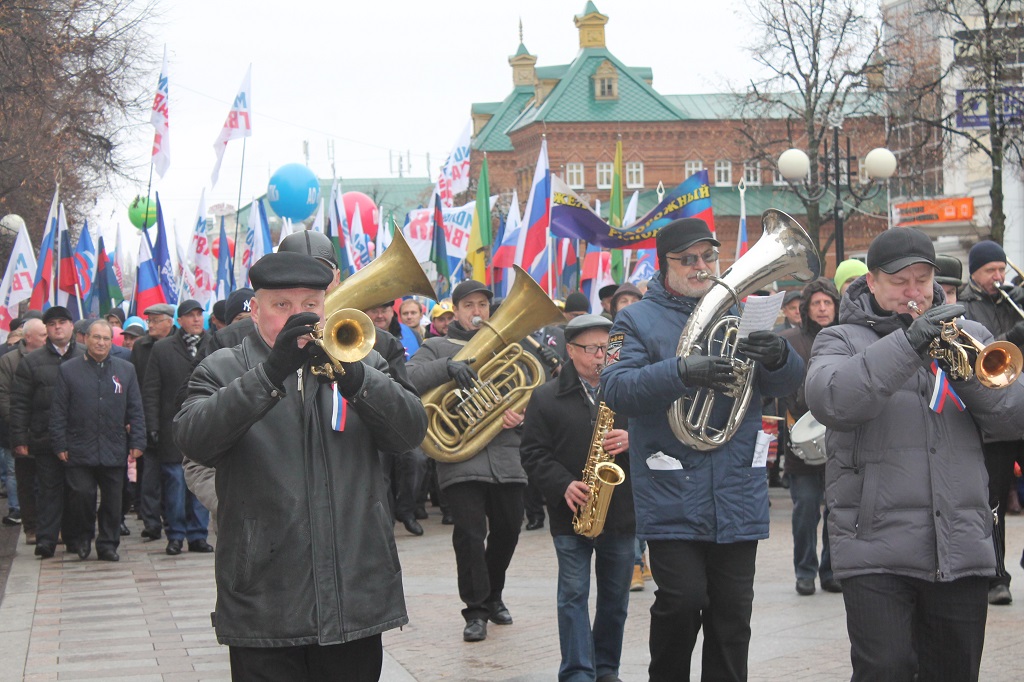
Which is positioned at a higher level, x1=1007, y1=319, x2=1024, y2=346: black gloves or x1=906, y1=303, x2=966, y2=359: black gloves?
x1=906, y1=303, x2=966, y2=359: black gloves

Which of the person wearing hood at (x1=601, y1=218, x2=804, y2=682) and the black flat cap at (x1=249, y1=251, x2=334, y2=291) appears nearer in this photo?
the black flat cap at (x1=249, y1=251, x2=334, y2=291)

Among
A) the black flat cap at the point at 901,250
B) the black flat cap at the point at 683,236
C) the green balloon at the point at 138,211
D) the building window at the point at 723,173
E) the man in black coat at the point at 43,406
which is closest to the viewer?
the black flat cap at the point at 901,250

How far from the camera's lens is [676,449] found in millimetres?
5703

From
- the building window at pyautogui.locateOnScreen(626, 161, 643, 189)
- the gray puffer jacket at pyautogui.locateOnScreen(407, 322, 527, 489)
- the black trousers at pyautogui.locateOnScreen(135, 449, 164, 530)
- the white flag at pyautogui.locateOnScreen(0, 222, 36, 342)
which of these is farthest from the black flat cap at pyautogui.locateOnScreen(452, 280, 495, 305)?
the building window at pyautogui.locateOnScreen(626, 161, 643, 189)

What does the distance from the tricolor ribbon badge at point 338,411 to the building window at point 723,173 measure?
7459 centimetres

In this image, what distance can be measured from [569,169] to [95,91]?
53.9 metres

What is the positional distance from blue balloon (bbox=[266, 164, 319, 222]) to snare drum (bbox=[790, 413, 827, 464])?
49.1 feet

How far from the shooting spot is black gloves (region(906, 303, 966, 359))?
4586 millimetres

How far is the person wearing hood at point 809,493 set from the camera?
30.5 ft

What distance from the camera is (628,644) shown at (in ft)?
26.4

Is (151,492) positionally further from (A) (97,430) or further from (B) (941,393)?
(B) (941,393)

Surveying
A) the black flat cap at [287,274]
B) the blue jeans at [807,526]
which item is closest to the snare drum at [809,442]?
the blue jeans at [807,526]

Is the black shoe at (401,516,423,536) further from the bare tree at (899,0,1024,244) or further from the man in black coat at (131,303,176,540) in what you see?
the bare tree at (899,0,1024,244)

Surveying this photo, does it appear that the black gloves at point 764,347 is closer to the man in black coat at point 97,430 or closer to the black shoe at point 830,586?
the black shoe at point 830,586
